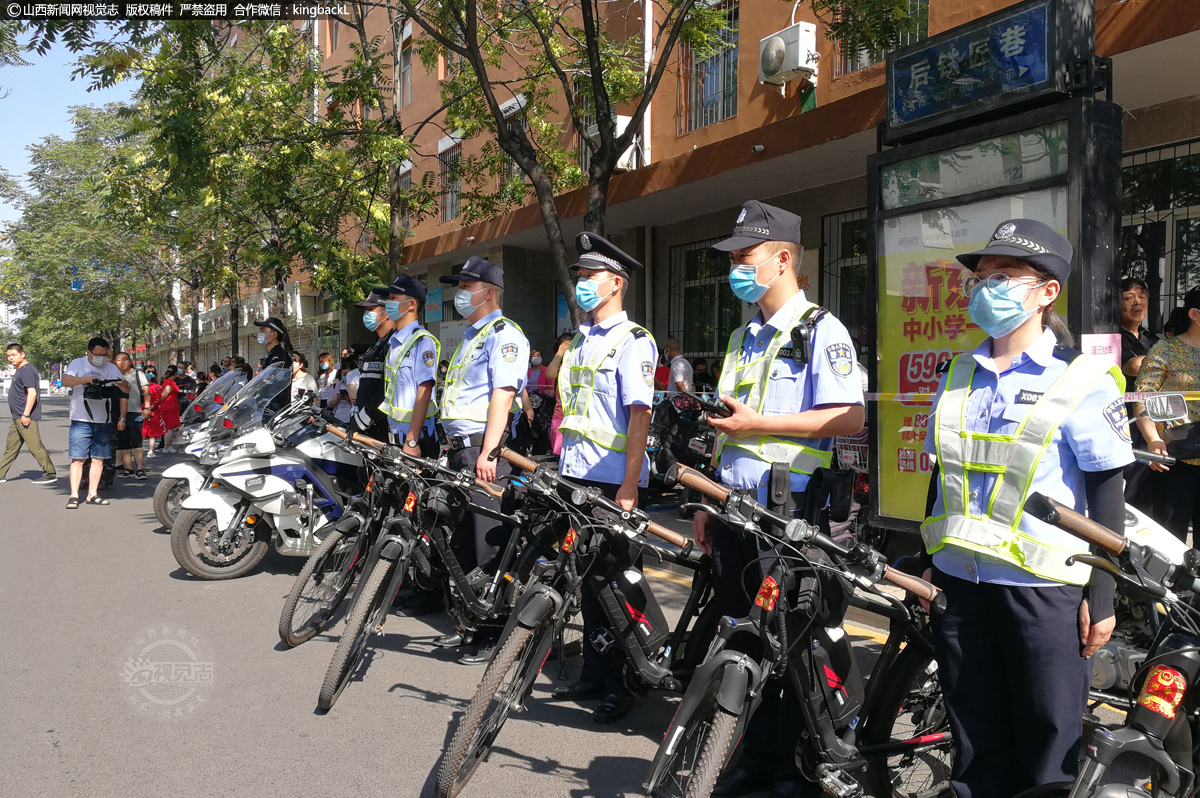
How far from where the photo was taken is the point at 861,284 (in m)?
11.0

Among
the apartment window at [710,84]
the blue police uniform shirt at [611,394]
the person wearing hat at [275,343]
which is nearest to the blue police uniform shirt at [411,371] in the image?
the blue police uniform shirt at [611,394]

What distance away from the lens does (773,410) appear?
10.6 ft

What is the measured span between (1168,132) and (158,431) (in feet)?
51.6

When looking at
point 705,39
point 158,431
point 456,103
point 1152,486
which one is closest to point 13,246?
point 158,431

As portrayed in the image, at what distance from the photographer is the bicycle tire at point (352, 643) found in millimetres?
3928

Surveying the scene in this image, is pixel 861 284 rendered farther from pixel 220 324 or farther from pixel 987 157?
pixel 220 324

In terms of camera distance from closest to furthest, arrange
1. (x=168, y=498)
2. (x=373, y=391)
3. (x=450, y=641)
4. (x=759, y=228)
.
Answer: (x=759, y=228)
(x=450, y=641)
(x=373, y=391)
(x=168, y=498)

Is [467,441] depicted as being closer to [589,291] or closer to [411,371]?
[411,371]

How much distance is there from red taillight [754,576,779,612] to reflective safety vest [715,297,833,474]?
0.54 meters


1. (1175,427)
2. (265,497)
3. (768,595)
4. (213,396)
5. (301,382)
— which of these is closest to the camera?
(768,595)

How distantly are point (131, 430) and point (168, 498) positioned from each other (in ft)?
17.8

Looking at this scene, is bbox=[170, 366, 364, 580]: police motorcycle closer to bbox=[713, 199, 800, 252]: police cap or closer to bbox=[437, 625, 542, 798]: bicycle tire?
bbox=[437, 625, 542, 798]: bicycle tire

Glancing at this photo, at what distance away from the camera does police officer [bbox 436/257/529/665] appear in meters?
4.75

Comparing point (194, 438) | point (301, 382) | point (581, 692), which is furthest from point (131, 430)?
point (581, 692)
